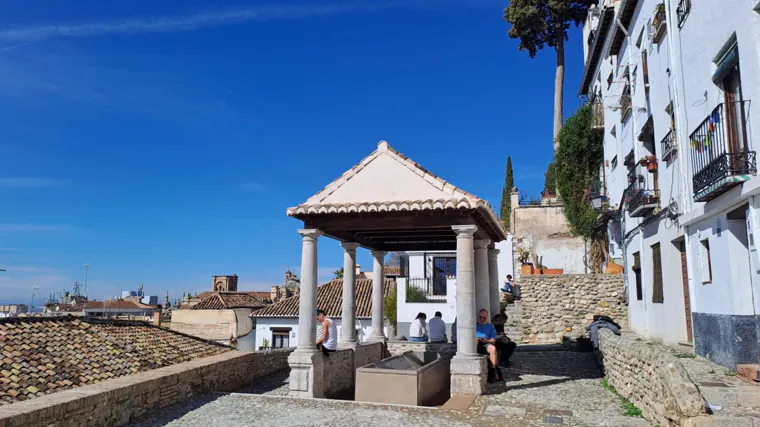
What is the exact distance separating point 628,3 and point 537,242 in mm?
13075

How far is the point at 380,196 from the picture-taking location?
9781 mm

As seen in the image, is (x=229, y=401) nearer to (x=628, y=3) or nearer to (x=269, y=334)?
(x=628, y=3)

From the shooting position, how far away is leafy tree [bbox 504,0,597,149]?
29891mm

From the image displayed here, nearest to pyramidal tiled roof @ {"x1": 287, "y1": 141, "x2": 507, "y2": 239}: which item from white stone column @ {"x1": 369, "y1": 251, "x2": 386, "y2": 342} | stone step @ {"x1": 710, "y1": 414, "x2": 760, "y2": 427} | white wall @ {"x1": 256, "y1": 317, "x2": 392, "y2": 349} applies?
white stone column @ {"x1": 369, "y1": 251, "x2": 386, "y2": 342}

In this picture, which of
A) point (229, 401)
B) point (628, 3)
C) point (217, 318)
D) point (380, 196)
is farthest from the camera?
point (217, 318)

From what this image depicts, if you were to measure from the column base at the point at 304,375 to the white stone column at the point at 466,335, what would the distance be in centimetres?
239

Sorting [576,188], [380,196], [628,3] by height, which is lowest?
[380,196]

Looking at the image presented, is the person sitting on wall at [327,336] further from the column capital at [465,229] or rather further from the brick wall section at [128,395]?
the column capital at [465,229]

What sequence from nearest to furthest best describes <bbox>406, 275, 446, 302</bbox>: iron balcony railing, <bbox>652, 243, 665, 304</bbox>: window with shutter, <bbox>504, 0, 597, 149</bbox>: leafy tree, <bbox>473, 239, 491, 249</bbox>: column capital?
<bbox>473, 239, 491, 249</bbox>: column capital → <bbox>652, 243, 665, 304</bbox>: window with shutter → <bbox>406, 275, 446, 302</bbox>: iron balcony railing → <bbox>504, 0, 597, 149</bbox>: leafy tree

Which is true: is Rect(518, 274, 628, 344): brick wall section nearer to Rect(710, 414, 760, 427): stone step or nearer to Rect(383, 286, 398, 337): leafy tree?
Rect(383, 286, 398, 337): leafy tree

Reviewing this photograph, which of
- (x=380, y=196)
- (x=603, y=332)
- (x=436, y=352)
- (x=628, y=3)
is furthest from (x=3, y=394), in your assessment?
(x=628, y=3)

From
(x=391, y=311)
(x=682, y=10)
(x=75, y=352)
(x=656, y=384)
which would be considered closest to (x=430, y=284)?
(x=391, y=311)

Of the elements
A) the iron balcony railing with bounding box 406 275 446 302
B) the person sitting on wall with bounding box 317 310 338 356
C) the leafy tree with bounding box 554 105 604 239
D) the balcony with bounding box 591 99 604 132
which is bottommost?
the person sitting on wall with bounding box 317 310 338 356

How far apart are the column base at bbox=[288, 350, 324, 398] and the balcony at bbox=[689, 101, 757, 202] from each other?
708cm
